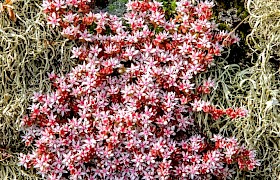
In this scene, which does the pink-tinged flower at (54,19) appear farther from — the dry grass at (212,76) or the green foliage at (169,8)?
the green foliage at (169,8)

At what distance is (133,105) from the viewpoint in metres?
2.27

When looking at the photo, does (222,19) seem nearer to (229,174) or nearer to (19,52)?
(229,174)

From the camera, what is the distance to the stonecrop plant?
7.44ft

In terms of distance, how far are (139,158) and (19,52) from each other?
73 centimetres

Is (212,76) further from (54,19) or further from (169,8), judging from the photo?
(54,19)

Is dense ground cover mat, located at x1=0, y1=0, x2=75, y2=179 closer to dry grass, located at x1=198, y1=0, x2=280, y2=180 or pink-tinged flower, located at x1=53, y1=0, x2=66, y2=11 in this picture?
pink-tinged flower, located at x1=53, y1=0, x2=66, y2=11

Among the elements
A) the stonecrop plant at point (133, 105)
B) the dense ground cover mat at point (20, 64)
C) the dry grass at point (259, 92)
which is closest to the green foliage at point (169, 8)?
the stonecrop plant at point (133, 105)

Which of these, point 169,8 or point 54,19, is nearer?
point 54,19

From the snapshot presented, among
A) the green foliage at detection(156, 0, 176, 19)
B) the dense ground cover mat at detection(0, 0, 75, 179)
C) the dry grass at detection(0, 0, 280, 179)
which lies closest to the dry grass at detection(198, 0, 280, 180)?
the dry grass at detection(0, 0, 280, 179)

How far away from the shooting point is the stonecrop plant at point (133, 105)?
7.44 ft

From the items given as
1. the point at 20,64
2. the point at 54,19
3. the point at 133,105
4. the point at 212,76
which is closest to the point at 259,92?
the point at 212,76

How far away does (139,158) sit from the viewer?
225cm

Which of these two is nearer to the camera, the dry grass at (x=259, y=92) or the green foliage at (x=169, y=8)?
the dry grass at (x=259, y=92)

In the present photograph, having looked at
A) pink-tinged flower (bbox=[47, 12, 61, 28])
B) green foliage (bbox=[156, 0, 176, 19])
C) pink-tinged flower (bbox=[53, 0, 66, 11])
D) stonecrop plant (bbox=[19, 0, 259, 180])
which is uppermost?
pink-tinged flower (bbox=[53, 0, 66, 11])
